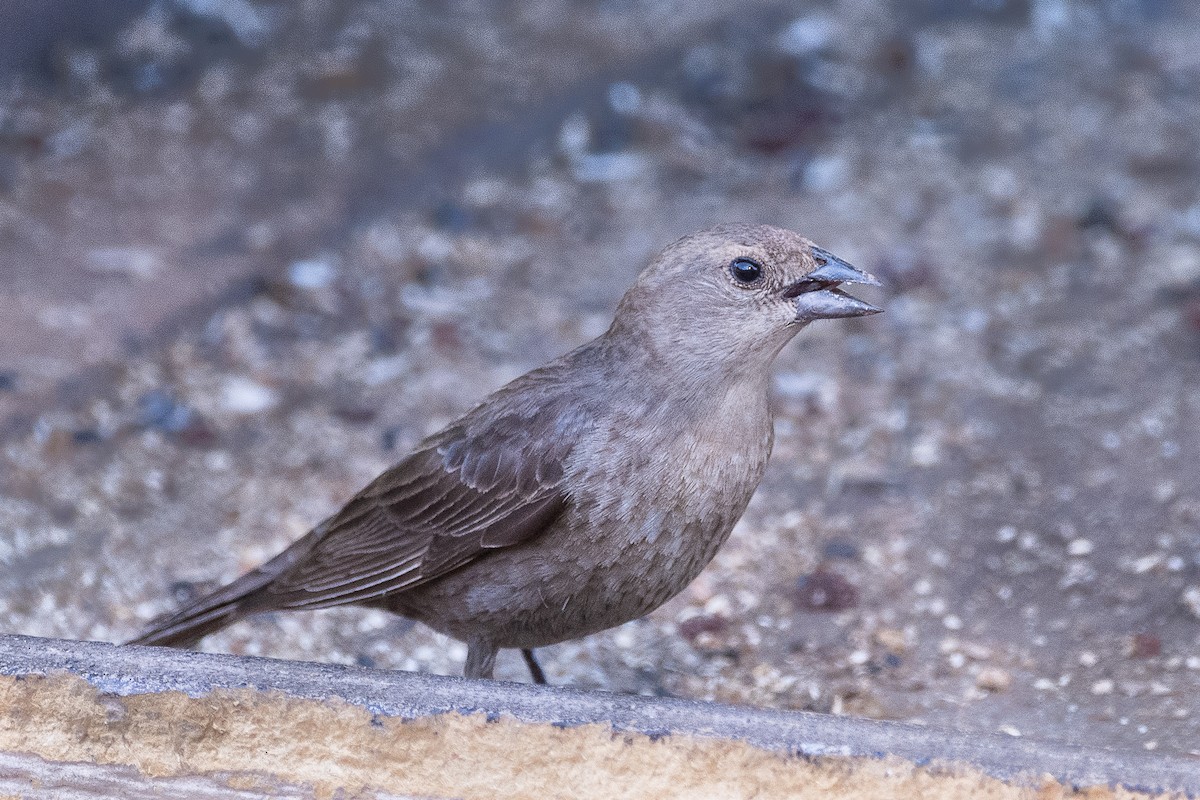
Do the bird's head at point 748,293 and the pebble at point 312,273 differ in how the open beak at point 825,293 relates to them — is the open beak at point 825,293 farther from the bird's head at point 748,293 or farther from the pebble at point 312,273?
the pebble at point 312,273

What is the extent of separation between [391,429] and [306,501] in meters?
0.44

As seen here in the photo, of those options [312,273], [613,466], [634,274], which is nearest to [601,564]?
[613,466]

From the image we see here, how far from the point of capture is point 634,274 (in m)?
5.49

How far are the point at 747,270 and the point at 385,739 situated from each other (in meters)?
1.04

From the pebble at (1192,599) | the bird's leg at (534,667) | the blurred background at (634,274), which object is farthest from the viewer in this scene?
the blurred background at (634,274)

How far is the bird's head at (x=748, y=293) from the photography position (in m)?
2.75

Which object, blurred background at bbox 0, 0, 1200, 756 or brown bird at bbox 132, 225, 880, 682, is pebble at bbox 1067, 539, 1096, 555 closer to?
blurred background at bbox 0, 0, 1200, 756

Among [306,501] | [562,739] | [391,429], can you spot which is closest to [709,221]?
[391,429]

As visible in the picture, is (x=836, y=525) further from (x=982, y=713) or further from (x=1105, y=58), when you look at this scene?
(x=1105, y=58)

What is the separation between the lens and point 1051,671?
356 centimetres

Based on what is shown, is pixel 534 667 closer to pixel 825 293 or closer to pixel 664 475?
pixel 664 475

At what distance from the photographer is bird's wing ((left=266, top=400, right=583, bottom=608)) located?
2867mm

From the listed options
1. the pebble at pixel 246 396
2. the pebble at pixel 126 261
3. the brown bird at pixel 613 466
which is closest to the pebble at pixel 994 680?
the brown bird at pixel 613 466

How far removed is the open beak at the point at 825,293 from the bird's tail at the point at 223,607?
1143 millimetres
